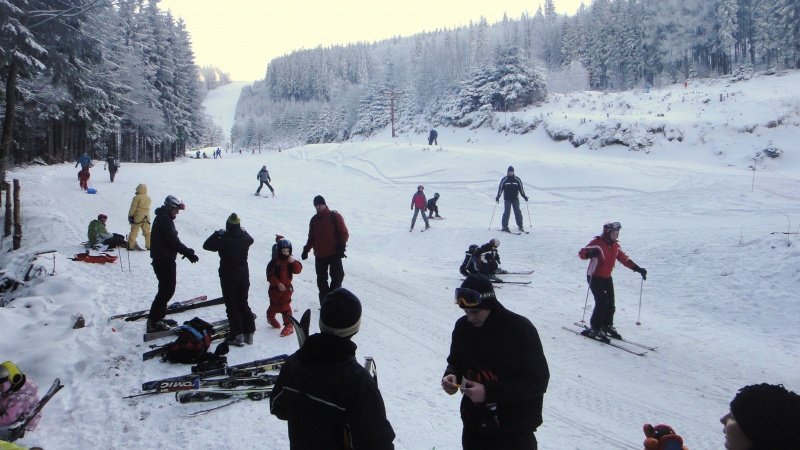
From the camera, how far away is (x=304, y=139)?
103 m

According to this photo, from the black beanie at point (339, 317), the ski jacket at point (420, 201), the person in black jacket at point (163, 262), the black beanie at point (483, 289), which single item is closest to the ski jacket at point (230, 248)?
the person in black jacket at point (163, 262)

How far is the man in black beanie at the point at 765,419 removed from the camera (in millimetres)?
1727

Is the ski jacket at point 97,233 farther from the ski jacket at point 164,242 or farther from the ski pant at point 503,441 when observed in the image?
the ski pant at point 503,441

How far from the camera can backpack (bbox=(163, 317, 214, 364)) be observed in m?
6.07

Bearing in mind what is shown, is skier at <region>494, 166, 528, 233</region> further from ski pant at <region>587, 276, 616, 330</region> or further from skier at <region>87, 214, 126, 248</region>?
skier at <region>87, 214, 126, 248</region>

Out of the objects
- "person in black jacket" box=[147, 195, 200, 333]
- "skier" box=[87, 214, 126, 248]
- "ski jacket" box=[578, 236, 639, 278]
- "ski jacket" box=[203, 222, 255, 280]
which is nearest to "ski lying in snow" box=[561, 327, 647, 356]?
"ski jacket" box=[578, 236, 639, 278]

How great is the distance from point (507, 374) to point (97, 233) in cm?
1324

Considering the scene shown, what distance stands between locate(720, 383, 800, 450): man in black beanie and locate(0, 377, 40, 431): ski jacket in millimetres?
5491

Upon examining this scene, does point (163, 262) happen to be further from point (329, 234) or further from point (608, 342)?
point (608, 342)

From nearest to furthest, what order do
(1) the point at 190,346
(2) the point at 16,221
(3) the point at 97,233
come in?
1. (1) the point at 190,346
2. (3) the point at 97,233
3. (2) the point at 16,221

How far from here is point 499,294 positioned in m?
10.7

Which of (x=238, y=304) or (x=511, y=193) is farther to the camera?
(x=511, y=193)

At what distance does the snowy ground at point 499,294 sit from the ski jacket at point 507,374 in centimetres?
196

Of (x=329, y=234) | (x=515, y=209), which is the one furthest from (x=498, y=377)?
(x=515, y=209)
